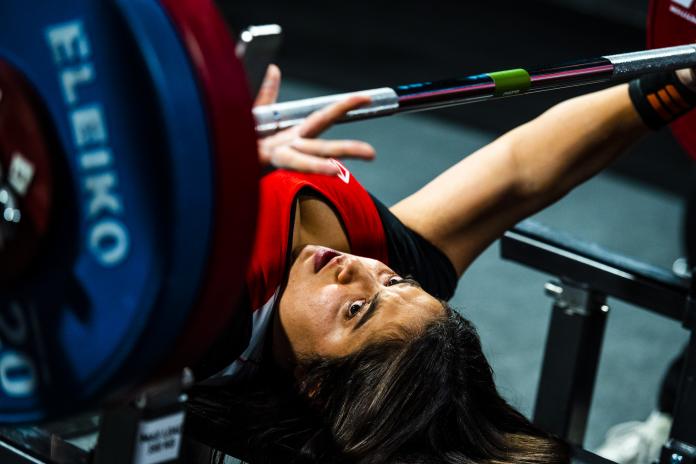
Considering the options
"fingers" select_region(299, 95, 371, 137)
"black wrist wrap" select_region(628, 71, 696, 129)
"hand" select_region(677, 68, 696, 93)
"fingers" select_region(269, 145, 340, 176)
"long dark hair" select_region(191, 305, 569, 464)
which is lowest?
"long dark hair" select_region(191, 305, 569, 464)

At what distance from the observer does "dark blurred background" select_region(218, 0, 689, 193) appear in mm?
3254

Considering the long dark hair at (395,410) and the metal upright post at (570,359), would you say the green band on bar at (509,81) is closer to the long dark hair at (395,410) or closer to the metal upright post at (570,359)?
the long dark hair at (395,410)

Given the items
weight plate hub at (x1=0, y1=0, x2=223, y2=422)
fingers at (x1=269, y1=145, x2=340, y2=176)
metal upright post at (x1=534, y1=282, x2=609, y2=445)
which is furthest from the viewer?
metal upright post at (x1=534, y1=282, x2=609, y2=445)

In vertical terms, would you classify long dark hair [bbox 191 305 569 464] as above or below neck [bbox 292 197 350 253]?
below

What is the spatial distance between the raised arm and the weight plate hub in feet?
2.40

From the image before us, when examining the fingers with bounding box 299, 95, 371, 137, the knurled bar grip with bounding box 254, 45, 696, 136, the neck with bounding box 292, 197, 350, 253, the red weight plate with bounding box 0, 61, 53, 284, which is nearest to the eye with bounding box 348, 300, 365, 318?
the neck with bounding box 292, 197, 350, 253

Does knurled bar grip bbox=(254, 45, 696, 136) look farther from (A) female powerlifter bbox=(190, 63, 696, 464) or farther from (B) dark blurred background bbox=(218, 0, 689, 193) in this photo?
(B) dark blurred background bbox=(218, 0, 689, 193)

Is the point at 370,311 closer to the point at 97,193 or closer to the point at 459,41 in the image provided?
the point at 97,193

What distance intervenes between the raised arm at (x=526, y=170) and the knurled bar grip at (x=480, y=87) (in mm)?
233

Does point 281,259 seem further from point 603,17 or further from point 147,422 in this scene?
point 603,17

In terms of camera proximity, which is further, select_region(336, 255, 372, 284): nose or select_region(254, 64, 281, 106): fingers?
select_region(336, 255, 372, 284): nose

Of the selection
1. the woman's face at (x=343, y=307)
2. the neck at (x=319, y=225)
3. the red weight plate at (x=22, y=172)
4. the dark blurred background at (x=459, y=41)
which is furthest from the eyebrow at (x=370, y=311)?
the dark blurred background at (x=459, y=41)

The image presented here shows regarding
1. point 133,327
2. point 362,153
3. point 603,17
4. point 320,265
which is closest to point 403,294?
point 320,265

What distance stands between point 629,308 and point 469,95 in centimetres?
161
